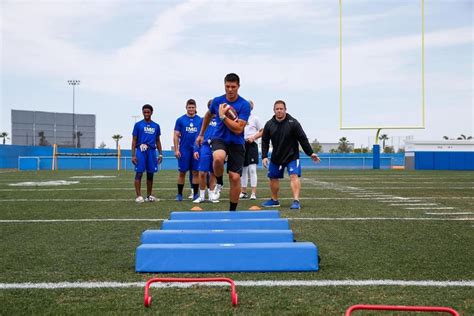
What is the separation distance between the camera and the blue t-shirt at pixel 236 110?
6.29 m

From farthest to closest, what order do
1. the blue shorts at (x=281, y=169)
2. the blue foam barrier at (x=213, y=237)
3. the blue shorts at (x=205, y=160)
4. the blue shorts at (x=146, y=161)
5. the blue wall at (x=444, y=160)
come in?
the blue wall at (x=444, y=160)
the blue shorts at (x=146, y=161)
the blue shorts at (x=205, y=160)
the blue shorts at (x=281, y=169)
the blue foam barrier at (x=213, y=237)

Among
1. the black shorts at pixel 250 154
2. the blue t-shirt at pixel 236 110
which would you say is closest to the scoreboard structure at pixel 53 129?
the black shorts at pixel 250 154

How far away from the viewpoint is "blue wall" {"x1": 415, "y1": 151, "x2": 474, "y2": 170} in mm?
35062

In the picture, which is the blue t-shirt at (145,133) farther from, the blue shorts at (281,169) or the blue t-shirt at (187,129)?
the blue shorts at (281,169)

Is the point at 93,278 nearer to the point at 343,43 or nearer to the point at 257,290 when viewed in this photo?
the point at 257,290

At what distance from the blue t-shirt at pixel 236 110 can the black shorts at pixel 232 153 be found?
0.06 meters

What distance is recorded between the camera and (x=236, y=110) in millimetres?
6281

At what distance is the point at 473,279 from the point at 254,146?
6746 mm

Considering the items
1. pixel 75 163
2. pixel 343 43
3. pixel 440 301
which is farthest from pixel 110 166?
pixel 440 301

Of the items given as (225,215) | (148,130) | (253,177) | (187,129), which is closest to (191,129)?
(187,129)

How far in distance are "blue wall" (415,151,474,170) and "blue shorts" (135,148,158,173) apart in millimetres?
30117

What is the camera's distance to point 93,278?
3.71 m

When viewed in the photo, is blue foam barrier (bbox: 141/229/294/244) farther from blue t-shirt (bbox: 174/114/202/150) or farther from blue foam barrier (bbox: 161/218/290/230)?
blue t-shirt (bbox: 174/114/202/150)

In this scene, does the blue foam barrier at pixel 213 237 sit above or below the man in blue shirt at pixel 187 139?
below
